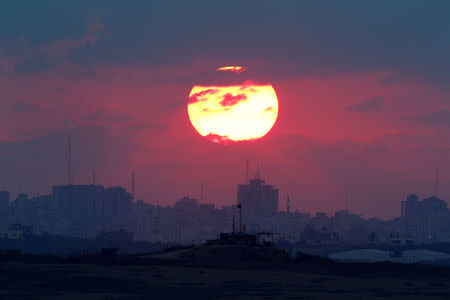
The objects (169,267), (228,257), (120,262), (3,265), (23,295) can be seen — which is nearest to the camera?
(23,295)

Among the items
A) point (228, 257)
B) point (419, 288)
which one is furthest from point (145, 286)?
point (228, 257)

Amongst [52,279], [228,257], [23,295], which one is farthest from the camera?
[228,257]

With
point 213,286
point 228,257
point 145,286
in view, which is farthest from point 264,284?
point 228,257

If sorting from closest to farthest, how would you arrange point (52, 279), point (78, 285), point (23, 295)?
point (23, 295) < point (78, 285) < point (52, 279)

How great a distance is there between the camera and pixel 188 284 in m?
80.3

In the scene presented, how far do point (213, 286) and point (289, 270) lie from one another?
3130 cm

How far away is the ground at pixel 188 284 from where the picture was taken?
69688 mm

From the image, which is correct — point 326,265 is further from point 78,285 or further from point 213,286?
point 78,285

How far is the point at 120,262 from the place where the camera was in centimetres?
11369

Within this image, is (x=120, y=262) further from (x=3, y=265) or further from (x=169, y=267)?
(x=3, y=265)

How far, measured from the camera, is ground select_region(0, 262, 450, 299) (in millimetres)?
69688

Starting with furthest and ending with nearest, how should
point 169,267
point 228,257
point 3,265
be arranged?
point 228,257 → point 169,267 → point 3,265

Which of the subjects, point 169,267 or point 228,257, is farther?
point 228,257

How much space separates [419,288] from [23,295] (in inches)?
1603
